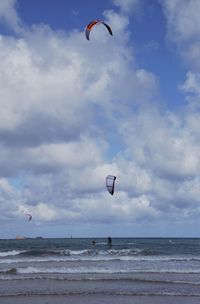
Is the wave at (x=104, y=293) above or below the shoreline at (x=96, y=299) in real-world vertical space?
above

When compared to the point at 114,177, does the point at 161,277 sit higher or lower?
lower

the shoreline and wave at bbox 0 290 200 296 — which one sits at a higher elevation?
wave at bbox 0 290 200 296

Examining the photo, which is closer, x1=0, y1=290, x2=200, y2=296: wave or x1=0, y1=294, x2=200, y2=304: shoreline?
x1=0, y1=294, x2=200, y2=304: shoreline

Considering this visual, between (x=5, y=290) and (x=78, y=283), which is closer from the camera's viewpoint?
(x=5, y=290)

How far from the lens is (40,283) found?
20.3 m

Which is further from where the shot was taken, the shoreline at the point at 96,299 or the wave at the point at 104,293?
the wave at the point at 104,293

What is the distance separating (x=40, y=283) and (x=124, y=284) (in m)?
3.63

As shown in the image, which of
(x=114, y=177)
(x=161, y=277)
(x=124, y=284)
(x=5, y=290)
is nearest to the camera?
(x=5, y=290)

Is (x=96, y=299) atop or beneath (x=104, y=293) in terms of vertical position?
beneath

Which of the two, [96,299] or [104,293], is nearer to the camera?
[96,299]

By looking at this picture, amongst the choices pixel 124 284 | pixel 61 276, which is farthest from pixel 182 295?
pixel 61 276

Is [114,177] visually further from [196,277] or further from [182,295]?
[182,295]

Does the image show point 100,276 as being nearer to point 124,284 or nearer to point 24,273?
point 124,284

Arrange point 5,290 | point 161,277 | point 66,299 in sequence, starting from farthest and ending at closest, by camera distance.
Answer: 1. point 161,277
2. point 5,290
3. point 66,299
